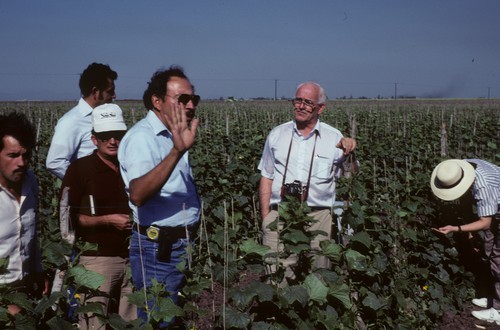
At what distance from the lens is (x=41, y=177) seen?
741 cm

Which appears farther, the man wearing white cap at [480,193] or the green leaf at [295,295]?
the man wearing white cap at [480,193]

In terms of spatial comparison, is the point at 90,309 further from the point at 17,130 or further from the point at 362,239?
the point at 362,239

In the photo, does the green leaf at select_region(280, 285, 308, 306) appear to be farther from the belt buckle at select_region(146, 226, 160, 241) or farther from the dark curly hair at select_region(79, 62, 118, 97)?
the dark curly hair at select_region(79, 62, 118, 97)

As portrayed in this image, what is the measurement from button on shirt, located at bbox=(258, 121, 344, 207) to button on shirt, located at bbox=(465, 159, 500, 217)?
3.86 feet

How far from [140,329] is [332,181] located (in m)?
2.25

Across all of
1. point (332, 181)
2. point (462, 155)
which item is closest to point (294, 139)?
point (332, 181)

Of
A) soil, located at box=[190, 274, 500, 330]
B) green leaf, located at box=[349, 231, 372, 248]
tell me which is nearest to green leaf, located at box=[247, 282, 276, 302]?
green leaf, located at box=[349, 231, 372, 248]

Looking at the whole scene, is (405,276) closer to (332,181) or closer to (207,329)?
(332,181)

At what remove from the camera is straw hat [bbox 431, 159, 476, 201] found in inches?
157

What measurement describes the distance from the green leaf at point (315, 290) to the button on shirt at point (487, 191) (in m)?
2.25

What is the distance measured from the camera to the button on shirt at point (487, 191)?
394 cm

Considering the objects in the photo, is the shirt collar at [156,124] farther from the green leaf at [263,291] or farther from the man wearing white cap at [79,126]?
the man wearing white cap at [79,126]

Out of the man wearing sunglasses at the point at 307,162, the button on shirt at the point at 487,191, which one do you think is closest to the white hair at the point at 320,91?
the man wearing sunglasses at the point at 307,162

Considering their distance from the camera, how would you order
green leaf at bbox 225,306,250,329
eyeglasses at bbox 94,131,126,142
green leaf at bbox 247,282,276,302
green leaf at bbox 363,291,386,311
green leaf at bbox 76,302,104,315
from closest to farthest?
1. green leaf at bbox 76,302,104,315
2. green leaf at bbox 225,306,250,329
3. green leaf at bbox 247,282,276,302
4. eyeglasses at bbox 94,131,126,142
5. green leaf at bbox 363,291,386,311
